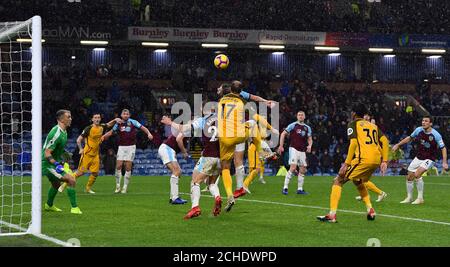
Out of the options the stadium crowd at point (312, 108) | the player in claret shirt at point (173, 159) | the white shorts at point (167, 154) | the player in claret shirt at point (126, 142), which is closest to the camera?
the player in claret shirt at point (173, 159)

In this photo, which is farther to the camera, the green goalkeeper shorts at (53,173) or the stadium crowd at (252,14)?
the stadium crowd at (252,14)

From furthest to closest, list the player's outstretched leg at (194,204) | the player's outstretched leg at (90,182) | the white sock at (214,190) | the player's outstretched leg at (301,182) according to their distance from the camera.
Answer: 1. the player's outstretched leg at (301,182)
2. the player's outstretched leg at (90,182)
3. the white sock at (214,190)
4. the player's outstretched leg at (194,204)

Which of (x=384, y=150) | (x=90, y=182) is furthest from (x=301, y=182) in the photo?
(x=384, y=150)

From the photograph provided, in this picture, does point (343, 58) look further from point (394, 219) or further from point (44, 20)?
point (394, 219)

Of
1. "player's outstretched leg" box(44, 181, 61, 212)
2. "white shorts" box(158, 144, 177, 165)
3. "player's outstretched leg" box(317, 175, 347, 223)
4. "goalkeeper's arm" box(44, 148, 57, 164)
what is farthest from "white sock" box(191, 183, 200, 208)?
"white shorts" box(158, 144, 177, 165)

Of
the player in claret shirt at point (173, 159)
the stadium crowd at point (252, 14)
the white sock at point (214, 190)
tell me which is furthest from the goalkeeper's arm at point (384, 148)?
the stadium crowd at point (252, 14)

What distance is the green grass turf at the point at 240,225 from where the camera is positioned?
32.8ft

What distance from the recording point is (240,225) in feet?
39.2

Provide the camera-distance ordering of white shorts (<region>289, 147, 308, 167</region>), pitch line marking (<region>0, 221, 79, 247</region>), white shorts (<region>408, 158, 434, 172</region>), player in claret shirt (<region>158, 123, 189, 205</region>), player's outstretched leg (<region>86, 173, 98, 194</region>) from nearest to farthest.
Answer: pitch line marking (<region>0, 221, 79, 247</region>) → player in claret shirt (<region>158, 123, 189, 205</region>) → white shorts (<region>408, 158, 434, 172</region>) → player's outstretched leg (<region>86, 173, 98, 194</region>) → white shorts (<region>289, 147, 308, 167</region>)

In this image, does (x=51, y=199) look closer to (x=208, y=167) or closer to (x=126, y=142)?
(x=208, y=167)

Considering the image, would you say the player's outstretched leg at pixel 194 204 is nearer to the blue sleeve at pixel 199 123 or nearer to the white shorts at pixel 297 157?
the blue sleeve at pixel 199 123

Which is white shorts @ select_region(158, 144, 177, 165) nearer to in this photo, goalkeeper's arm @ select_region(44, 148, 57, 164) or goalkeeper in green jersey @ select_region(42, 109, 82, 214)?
goalkeeper in green jersey @ select_region(42, 109, 82, 214)

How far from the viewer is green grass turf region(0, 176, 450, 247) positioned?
999 cm

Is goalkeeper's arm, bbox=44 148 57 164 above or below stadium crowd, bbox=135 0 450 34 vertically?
below
